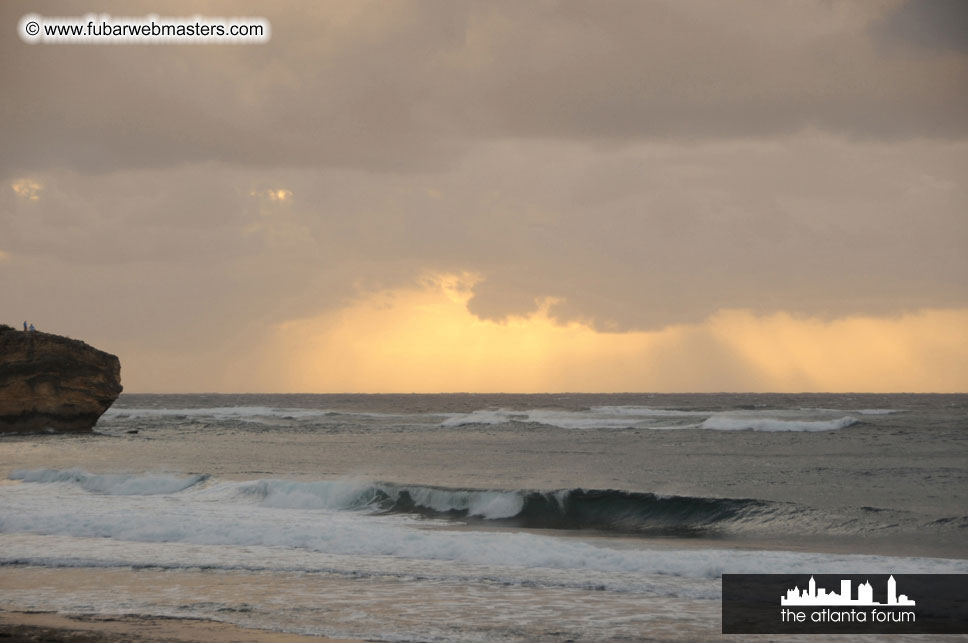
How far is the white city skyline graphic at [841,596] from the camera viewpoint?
11.1 meters

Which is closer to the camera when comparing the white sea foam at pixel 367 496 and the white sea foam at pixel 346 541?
the white sea foam at pixel 346 541

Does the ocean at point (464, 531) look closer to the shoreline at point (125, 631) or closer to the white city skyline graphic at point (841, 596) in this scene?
the shoreline at point (125, 631)

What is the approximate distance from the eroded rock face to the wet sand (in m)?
Result: 39.6

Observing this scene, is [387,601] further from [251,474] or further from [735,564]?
[251,474]

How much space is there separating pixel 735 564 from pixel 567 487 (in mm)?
10492

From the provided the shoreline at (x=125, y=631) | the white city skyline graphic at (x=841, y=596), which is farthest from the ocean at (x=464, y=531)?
the white city skyline graphic at (x=841, y=596)

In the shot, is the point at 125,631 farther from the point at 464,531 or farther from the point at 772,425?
the point at 772,425

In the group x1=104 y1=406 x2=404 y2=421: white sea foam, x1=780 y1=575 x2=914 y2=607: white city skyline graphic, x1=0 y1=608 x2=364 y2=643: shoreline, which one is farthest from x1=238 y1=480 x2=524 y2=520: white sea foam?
x1=104 y1=406 x2=404 y2=421: white sea foam

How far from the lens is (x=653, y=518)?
19.8 meters

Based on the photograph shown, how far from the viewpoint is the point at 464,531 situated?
55.2 ft

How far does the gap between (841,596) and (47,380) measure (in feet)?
148

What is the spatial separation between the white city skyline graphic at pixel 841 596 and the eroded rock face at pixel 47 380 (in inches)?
1722

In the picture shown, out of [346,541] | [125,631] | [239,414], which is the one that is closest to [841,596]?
[346,541]

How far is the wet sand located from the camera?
896 centimetres
